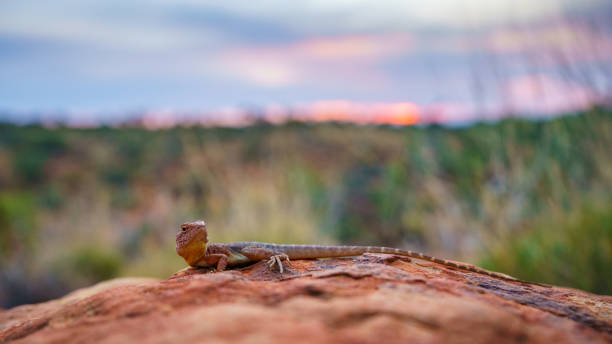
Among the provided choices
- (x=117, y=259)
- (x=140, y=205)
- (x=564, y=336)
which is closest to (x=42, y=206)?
(x=140, y=205)

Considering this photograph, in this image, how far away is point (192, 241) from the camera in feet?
14.4

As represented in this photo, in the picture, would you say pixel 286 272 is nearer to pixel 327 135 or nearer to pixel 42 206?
pixel 42 206

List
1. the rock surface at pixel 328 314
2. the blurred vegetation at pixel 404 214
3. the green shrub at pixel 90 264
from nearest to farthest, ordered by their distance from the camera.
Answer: the rock surface at pixel 328 314
the blurred vegetation at pixel 404 214
the green shrub at pixel 90 264

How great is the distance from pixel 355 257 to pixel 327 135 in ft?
141

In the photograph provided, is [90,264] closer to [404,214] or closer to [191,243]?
[191,243]


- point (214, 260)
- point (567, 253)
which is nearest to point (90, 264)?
point (214, 260)

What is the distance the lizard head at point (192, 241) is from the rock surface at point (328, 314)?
115cm

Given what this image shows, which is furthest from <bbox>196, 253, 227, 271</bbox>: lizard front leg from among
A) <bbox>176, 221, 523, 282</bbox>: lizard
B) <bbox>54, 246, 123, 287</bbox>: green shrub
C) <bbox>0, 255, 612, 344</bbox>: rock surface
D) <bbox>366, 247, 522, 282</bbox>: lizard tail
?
<bbox>54, 246, 123, 287</bbox>: green shrub

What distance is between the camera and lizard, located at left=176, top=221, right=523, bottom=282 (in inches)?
173

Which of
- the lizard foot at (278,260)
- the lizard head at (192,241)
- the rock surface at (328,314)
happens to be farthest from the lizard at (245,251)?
the rock surface at (328,314)

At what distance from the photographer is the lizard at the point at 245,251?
14.4 ft

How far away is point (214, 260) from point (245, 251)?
29 cm

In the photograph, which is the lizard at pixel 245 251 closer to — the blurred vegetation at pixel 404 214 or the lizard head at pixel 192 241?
the lizard head at pixel 192 241

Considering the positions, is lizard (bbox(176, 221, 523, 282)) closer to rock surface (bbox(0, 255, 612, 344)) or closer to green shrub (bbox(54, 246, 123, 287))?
rock surface (bbox(0, 255, 612, 344))
